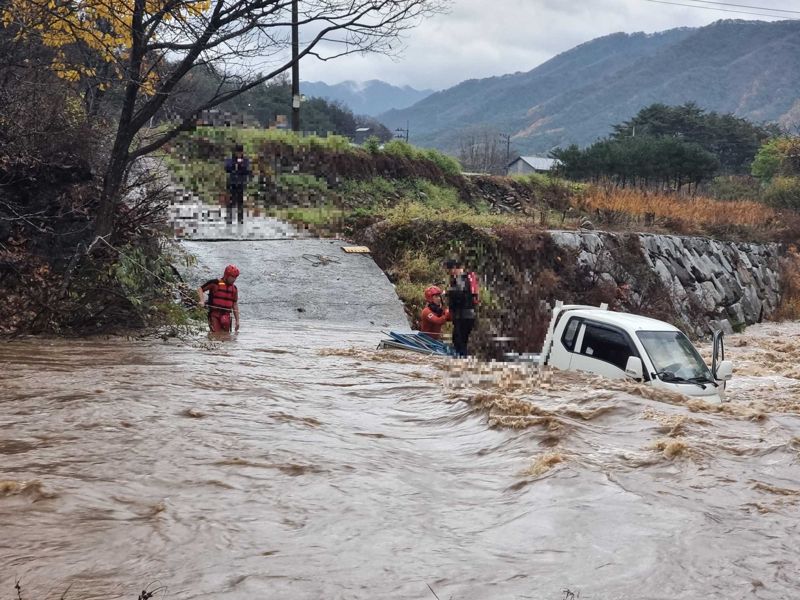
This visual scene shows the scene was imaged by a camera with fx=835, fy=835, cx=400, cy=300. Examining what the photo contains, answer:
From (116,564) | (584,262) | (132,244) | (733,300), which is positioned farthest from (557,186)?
(116,564)

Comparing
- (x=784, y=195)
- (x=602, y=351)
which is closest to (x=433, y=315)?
(x=602, y=351)

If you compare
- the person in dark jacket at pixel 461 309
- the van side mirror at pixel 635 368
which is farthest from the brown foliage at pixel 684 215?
the van side mirror at pixel 635 368

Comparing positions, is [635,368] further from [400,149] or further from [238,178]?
[400,149]

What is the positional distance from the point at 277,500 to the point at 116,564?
1307mm

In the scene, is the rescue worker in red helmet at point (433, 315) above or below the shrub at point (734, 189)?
below

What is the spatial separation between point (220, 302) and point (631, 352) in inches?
224

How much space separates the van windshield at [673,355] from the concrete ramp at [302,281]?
517 cm

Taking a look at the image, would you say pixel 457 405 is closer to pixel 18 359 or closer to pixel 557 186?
pixel 18 359

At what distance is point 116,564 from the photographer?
4199 millimetres

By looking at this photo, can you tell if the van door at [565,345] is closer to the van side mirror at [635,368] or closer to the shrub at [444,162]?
the van side mirror at [635,368]

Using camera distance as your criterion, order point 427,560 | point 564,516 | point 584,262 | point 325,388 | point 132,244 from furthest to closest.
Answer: point 584,262, point 132,244, point 325,388, point 564,516, point 427,560

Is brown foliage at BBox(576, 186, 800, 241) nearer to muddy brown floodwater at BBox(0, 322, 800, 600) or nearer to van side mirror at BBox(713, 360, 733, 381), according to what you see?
van side mirror at BBox(713, 360, 733, 381)

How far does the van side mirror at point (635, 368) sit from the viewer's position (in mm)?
9227

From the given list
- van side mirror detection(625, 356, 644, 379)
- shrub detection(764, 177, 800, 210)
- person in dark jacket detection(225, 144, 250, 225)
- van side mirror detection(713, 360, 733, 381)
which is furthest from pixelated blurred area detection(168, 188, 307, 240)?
shrub detection(764, 177, 800, 210)
